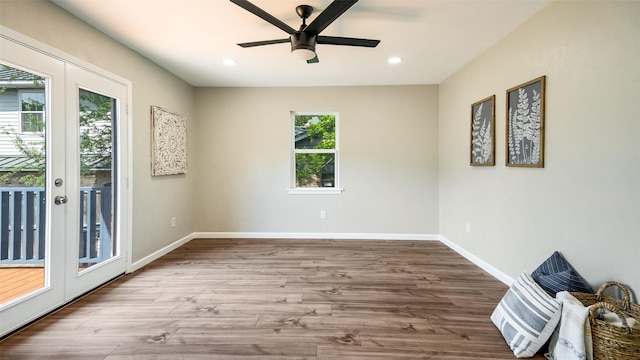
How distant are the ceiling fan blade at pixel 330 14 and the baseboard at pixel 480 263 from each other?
2810mm

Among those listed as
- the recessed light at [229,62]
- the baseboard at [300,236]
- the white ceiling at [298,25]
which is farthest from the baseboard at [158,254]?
the recessed light at [229,62]

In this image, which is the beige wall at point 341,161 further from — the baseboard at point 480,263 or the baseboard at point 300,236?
the baseboard at point 480,263

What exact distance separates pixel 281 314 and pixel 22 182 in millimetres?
2140

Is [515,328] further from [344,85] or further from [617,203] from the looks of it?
[344,85]

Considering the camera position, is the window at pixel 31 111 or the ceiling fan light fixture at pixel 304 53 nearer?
the window at pixel 31 111

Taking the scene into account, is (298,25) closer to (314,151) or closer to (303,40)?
(303,40)

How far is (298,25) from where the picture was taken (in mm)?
2430

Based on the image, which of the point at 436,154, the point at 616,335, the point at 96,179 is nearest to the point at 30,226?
the point at 96,179

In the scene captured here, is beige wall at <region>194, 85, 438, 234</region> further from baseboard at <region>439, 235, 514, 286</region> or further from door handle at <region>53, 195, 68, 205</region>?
door handle at <region>53, 195, 68, 205</region>

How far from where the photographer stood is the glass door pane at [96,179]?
241 centimetres

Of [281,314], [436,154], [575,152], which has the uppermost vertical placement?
[436,154]

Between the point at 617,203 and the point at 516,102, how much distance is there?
3.97 feet

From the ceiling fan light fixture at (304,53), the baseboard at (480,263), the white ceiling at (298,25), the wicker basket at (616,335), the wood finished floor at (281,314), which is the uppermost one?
the white ceiling at (298,25)

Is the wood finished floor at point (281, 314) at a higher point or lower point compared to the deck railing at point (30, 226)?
lower
